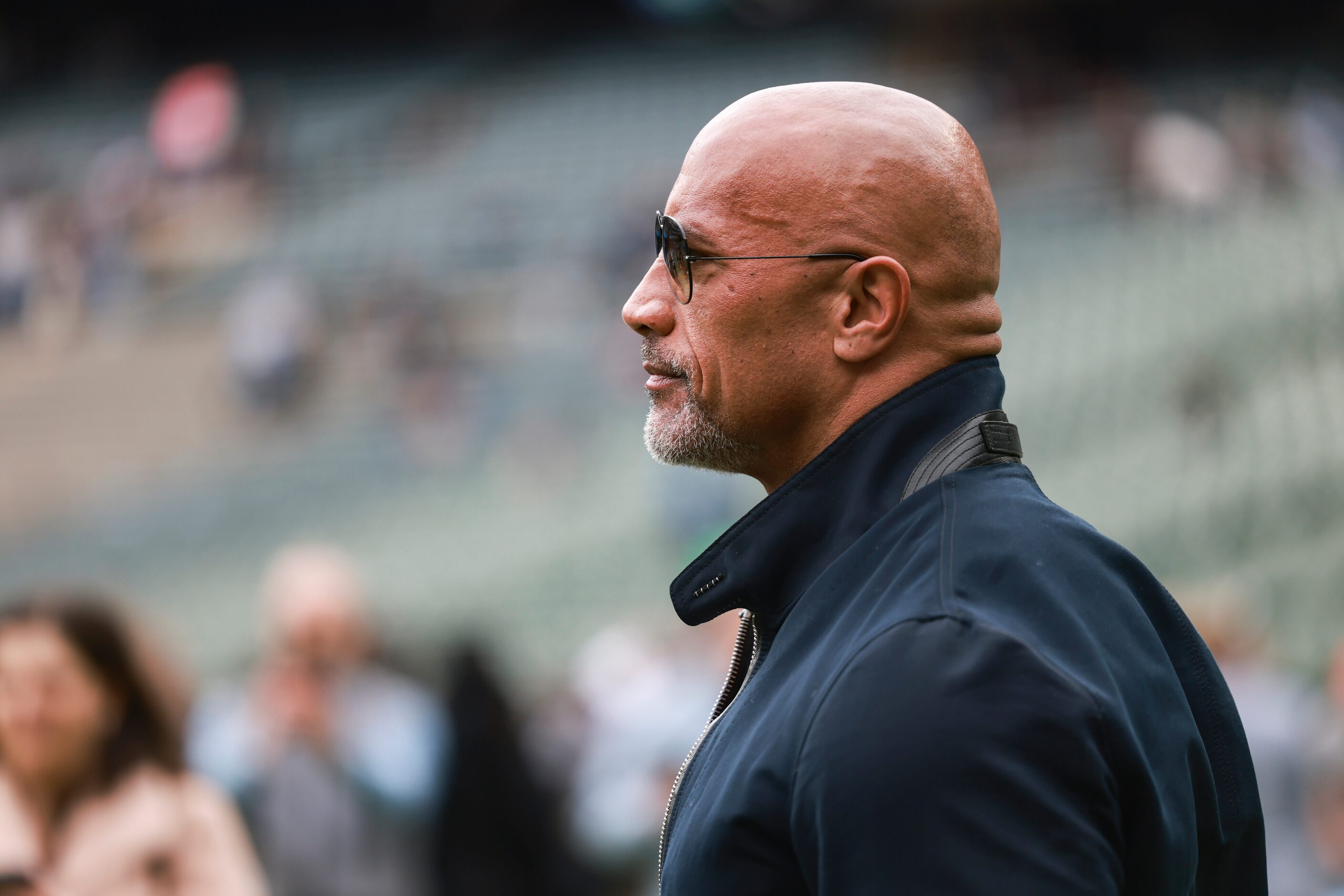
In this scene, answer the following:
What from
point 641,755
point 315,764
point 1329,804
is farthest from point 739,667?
point 641,755

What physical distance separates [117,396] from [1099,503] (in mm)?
10282

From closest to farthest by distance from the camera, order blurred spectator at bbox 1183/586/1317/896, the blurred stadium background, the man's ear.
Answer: the man's ear < blurred spectator at bbox 1183/586/1317/896 < the blurred stadium background

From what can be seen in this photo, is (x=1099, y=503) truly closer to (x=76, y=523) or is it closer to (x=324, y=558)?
(x=324, y=558)

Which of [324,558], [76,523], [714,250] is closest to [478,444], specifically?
[76,523]

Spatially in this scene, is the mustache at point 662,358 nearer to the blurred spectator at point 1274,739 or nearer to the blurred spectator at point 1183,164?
the blurred spectator at point 1274,739

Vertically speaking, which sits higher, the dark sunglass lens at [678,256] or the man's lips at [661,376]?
the dark sunglass lens at [678,256]

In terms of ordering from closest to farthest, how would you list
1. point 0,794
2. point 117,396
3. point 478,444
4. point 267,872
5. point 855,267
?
1. point 855,267
2. point 0,794
3. point 267,872
4. point 478,444
5. point 117,396

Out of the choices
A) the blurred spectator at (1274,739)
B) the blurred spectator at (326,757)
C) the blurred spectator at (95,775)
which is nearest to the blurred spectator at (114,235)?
the blurred spectator at (326,757)

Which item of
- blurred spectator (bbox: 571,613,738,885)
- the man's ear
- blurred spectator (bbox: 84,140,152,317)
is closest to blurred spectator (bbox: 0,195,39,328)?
blurred spectator (bbox: 84,140,152,317)

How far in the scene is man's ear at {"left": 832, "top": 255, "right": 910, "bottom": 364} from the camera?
54.5 inches

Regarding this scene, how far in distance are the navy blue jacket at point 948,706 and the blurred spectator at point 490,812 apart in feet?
10.7

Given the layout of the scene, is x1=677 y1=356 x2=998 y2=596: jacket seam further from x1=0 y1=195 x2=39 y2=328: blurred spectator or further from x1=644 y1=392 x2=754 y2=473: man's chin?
x1=0 y1=195 x2=39 y2=328: blurred spectator

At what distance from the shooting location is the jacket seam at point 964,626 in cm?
114

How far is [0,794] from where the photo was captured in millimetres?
2996
